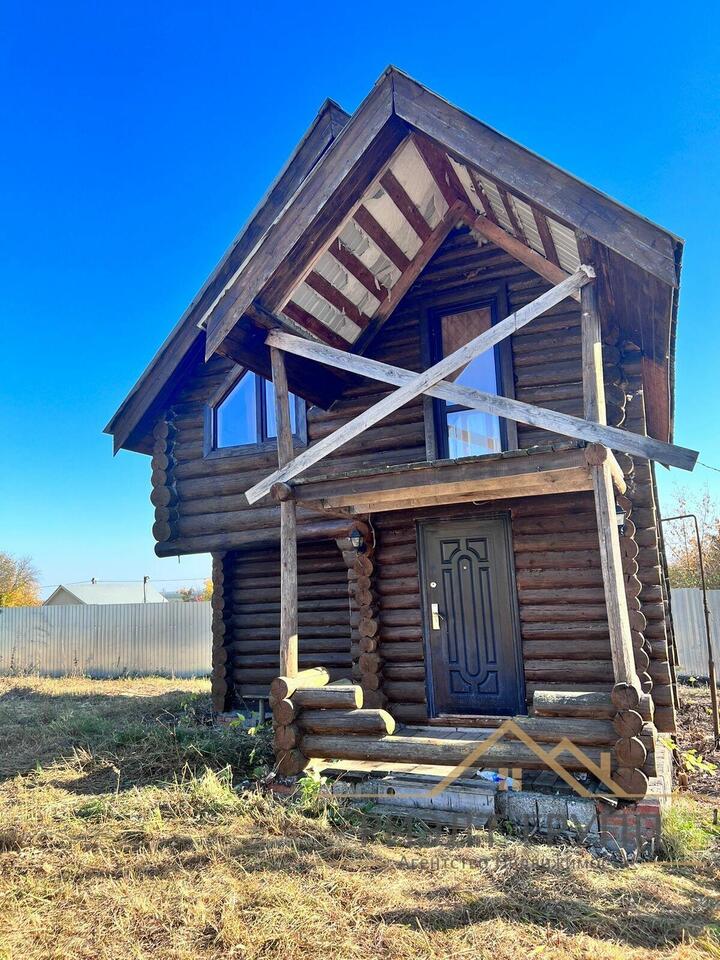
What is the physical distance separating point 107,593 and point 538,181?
175ft

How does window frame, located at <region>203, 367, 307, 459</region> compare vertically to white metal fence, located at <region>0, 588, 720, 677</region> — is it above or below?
above

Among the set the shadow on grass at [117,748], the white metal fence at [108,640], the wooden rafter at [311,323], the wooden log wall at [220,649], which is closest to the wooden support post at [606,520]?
the wooden rafter at [311,323]

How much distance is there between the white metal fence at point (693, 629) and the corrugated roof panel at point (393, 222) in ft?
46.4

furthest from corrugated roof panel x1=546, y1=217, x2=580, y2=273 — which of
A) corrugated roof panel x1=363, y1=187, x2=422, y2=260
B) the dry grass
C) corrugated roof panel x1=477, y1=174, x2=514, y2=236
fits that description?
the dry grass

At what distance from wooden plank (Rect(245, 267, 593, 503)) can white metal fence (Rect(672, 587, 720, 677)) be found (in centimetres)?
1450

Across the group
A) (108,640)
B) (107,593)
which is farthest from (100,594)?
(108,640)

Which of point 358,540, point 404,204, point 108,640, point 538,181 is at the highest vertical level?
point 404,204

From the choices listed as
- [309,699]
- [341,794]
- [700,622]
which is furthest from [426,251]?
[700,622]

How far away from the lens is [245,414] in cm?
1154

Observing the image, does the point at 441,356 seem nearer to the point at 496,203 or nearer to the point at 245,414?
the point at 496,203

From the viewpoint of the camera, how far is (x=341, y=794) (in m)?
6.51

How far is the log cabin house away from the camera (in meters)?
6.45

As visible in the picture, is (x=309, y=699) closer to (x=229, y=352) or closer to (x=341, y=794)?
(x=341, y=794)

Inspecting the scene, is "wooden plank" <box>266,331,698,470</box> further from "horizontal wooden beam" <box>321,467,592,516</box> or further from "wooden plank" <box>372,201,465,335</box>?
"wooden plank" <box>372,201,465,335</box>
